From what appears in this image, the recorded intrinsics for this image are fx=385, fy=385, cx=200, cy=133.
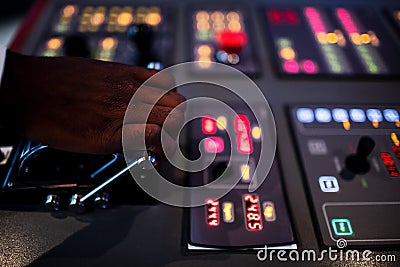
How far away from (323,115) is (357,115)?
62 mm

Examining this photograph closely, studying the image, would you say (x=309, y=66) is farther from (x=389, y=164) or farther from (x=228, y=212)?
(x=228, y=212)

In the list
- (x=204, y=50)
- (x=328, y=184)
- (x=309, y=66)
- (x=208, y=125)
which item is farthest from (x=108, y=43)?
(x=328, y=184)

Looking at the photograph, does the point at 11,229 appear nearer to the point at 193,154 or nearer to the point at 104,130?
the point at 104,130

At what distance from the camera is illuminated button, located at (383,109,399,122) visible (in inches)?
27.4

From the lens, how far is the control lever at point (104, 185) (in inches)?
21.3

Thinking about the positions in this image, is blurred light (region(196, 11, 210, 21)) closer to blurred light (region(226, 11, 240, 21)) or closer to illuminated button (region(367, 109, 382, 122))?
blurred light (region(226, 11, 240, 21))

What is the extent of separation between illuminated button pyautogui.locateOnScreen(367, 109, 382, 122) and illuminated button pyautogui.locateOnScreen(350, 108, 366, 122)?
0.01 metres

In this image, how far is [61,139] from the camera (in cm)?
60

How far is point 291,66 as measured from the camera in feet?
2.66

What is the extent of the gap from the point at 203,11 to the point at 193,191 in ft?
1.70

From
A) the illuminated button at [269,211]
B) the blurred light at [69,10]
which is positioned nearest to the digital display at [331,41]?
the illuminated button at [269,211]

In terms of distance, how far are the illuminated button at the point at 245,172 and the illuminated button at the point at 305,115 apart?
154mm

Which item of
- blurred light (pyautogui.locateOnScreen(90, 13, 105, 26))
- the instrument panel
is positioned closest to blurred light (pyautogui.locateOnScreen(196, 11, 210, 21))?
the instrument panel

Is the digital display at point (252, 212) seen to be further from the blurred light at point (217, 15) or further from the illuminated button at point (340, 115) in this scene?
the blurred light at point (217, 15)
